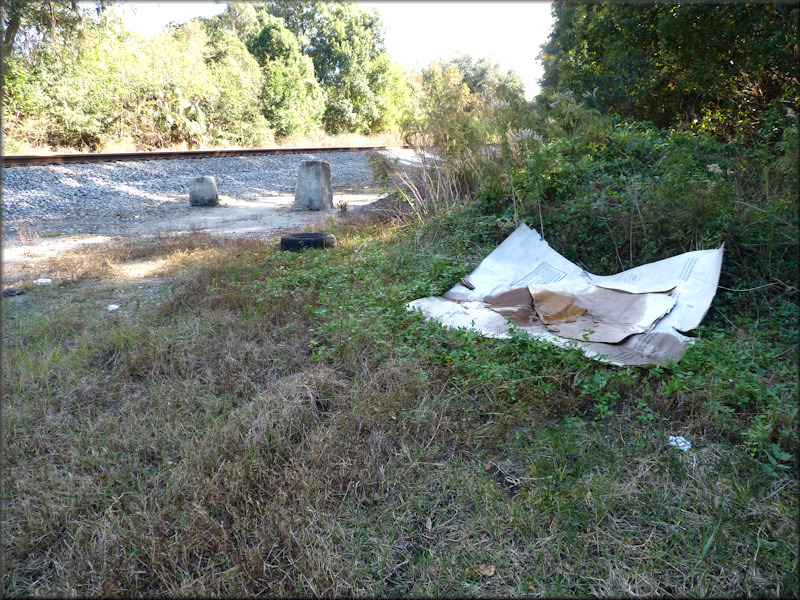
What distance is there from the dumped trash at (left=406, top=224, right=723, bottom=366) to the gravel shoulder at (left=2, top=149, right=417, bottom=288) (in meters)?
3.88

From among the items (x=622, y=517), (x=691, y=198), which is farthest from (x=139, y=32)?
(x=622, y=517)

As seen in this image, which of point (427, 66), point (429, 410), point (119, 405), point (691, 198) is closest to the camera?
point (429, 410)

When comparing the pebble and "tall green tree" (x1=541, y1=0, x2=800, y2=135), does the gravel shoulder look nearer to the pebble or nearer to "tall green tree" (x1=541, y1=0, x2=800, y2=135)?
the pebble

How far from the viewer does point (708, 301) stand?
10.9 ft

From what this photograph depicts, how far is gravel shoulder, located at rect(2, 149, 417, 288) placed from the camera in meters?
7.10

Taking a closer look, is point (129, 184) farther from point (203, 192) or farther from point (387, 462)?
point (387, 462)

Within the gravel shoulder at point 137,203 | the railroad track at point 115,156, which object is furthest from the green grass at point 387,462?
the railroad track at point 115,156

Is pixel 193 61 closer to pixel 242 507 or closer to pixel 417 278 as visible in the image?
pixel 417 278

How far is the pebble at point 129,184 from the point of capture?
339 inches

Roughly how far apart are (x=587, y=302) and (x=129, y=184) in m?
9.70

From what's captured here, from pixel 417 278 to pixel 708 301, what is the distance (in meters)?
2.18

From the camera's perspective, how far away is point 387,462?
7.85 feet

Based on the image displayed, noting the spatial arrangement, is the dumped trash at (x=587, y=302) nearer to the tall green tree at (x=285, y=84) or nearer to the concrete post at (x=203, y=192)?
the concrete post at (x=203, y=192)

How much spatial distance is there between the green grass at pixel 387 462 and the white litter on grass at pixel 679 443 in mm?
31
